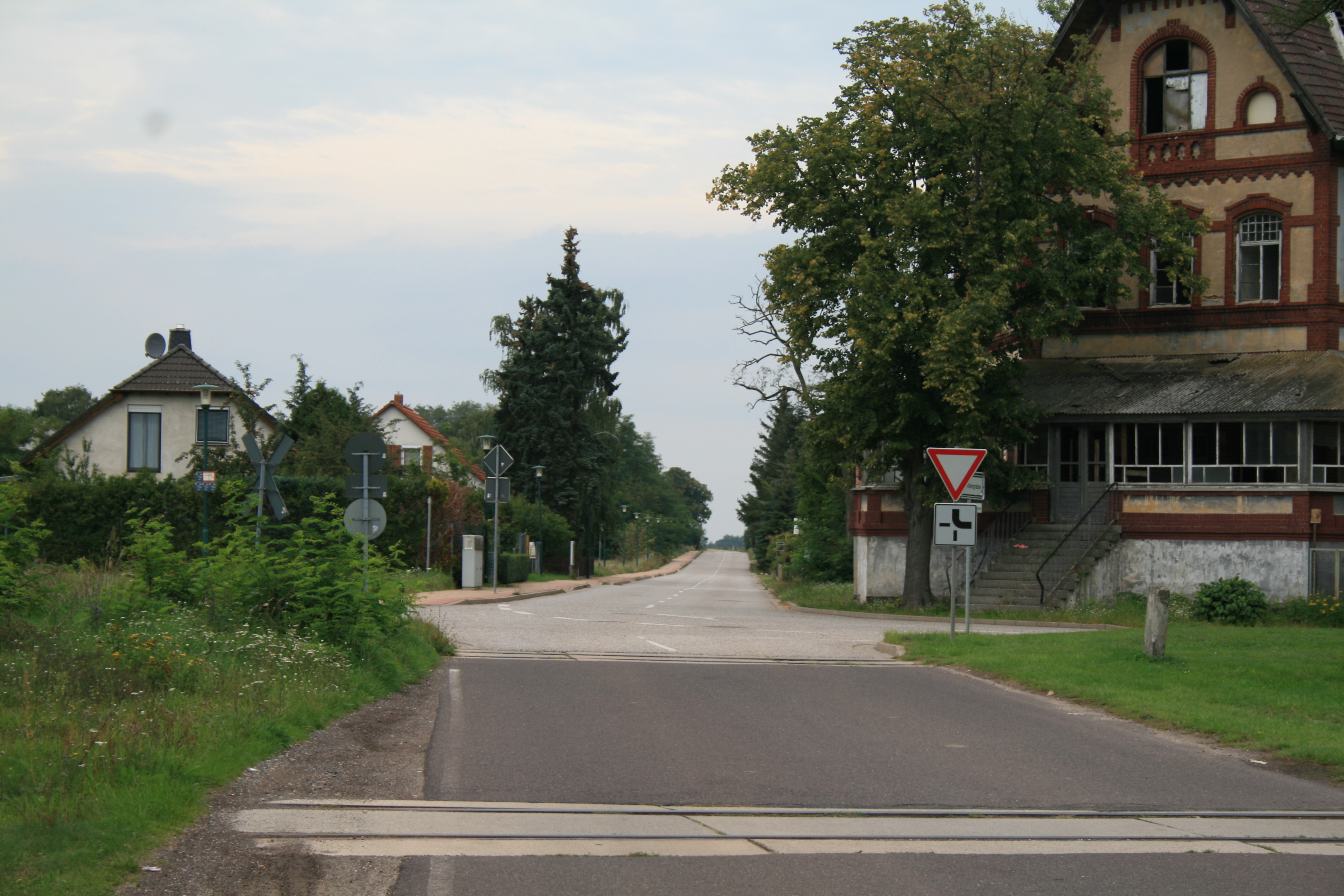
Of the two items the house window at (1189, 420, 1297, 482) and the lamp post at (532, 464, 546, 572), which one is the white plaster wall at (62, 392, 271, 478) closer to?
the lamp post at (532, 464, 546, 572)

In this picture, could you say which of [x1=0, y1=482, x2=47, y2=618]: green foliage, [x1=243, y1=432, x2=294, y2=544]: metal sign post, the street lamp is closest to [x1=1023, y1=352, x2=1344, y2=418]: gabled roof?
the street lamp

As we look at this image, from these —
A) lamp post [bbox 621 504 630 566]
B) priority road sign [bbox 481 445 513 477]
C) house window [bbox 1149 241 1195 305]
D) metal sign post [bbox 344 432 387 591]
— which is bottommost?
lamp post [bbox 621 504 630 566]

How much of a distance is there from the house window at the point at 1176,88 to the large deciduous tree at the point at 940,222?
104 inches

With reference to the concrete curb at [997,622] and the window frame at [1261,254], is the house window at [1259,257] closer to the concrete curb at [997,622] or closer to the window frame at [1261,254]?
the window frame at [1261,254]

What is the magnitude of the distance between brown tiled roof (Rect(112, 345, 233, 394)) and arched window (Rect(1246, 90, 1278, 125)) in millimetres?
35827

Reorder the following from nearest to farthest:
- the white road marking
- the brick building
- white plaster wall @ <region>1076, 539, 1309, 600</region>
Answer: the white road marking < white plaster wall @ <region>1076, 539, 1309, 600</region> < the brick building

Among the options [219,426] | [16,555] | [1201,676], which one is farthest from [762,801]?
[219,426]

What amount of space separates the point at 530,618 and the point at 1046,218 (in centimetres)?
1581

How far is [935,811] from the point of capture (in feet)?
25.6

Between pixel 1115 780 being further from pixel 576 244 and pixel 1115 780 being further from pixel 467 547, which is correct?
pixel 576 244

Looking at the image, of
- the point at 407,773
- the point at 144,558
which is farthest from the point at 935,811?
the point at 144,558

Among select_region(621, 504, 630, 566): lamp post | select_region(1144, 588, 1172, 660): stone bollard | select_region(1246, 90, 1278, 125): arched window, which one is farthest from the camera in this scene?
select_region(621, 504, 630, 566): lamp post

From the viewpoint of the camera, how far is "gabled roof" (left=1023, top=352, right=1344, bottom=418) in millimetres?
30641

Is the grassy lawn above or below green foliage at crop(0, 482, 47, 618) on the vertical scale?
below
